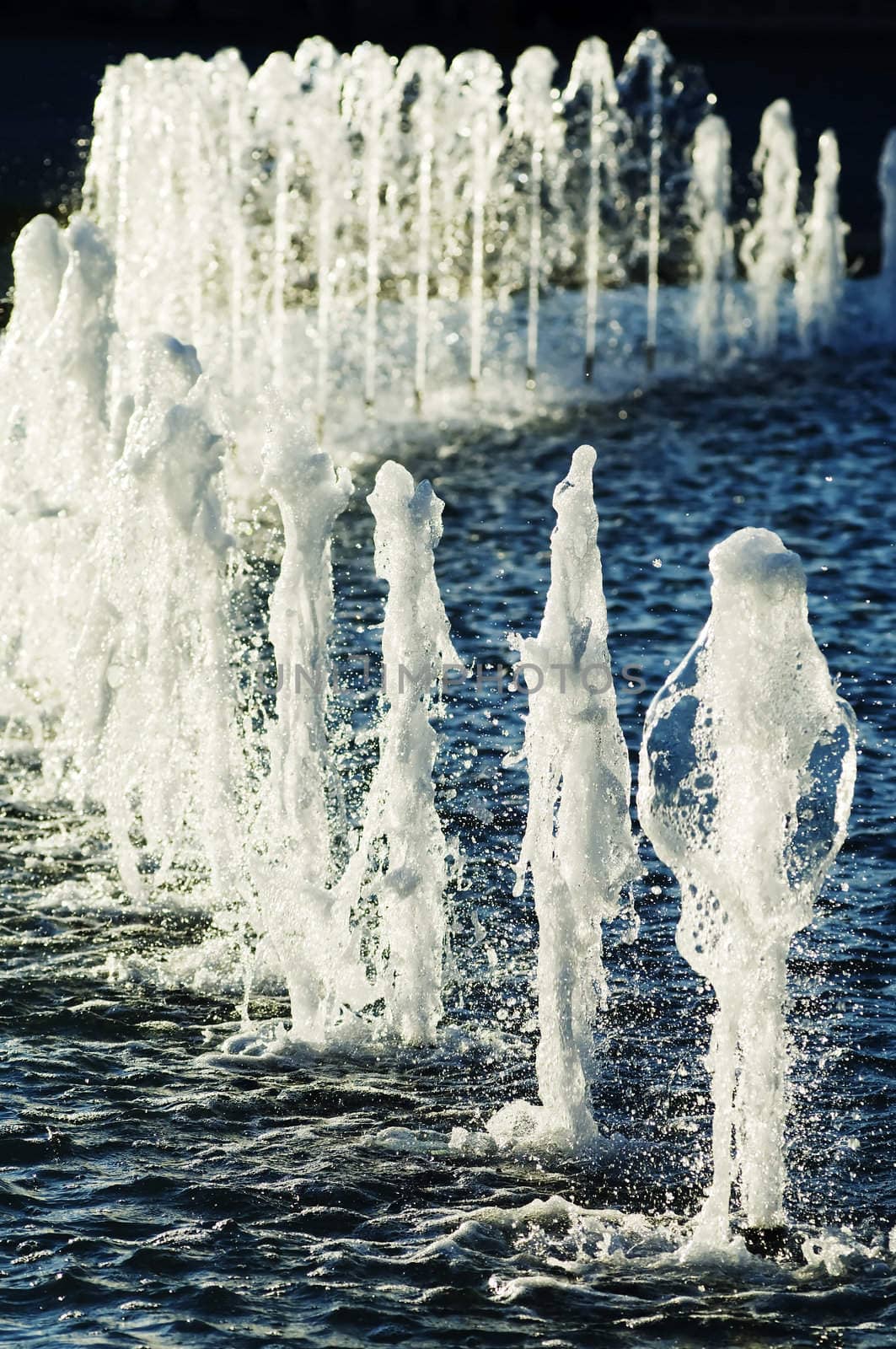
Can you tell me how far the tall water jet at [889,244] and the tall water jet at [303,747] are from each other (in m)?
17.4

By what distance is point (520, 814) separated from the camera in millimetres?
11562

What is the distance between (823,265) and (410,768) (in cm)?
1923

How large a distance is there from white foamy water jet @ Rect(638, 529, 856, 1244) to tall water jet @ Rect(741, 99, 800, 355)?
19950 mm

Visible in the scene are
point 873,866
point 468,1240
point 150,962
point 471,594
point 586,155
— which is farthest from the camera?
point 586,155

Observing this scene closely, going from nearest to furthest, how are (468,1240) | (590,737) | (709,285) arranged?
(468,1240) < (590,737) < (709,285)

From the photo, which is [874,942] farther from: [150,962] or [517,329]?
[517,329]

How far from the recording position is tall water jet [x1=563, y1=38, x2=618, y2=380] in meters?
27.8

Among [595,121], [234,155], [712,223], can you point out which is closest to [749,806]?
[234,155]

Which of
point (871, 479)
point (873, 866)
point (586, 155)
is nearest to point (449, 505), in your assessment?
point (871, 479)

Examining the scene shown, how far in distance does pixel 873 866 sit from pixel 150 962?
3688mm

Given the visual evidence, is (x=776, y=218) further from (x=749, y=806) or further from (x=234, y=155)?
(x=749, y=806)

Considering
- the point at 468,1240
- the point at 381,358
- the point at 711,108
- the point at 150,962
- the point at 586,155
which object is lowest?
the point at 468,1240

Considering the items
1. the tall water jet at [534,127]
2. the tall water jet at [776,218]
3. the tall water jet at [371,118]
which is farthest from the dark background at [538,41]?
the tall water jet at [371,118]

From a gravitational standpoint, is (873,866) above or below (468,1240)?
above
